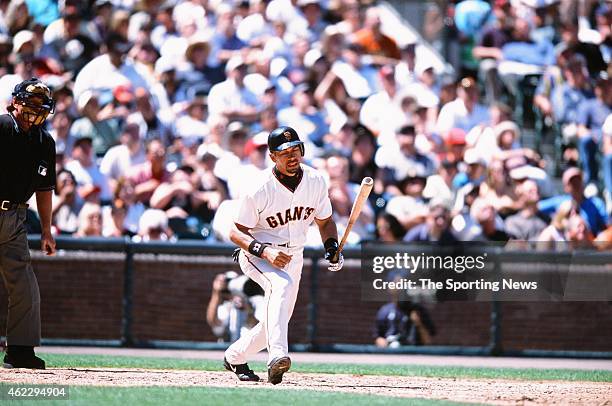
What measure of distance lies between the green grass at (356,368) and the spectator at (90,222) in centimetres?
180

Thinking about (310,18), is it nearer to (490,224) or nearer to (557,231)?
(490,224)

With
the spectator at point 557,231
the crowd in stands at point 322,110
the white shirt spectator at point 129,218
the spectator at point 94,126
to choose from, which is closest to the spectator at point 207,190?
the crowd in stands at point 322,110

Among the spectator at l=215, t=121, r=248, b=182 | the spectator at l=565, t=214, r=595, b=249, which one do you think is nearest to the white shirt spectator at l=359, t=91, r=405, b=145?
the spectator at l=215, t=121, r=248, b=182

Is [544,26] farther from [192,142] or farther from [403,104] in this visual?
[192,142]

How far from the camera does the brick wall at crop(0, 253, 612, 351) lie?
1194 cm

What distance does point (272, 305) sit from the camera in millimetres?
8156

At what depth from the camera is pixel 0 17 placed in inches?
600

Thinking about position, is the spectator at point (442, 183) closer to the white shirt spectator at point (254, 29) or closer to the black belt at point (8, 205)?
the white shirt spectator at point (254, 29)

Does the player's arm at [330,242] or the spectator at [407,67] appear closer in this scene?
the player's arm at [330,242]

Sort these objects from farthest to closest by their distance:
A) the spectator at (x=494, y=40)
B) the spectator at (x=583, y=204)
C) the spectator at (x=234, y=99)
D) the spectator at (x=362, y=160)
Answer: the spectator at (x=494, y=40), the spectator at (x=234, y=99), the spectator at (x=362, y=160), the spectator at (x=583, y=204)

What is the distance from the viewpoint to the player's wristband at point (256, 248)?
8.13m

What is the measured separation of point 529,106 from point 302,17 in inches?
127

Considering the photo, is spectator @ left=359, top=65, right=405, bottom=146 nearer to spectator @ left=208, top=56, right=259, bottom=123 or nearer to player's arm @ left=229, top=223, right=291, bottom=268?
spectator @ left=208, top=56, right=259, bottom=123

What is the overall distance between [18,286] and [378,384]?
277 cm
